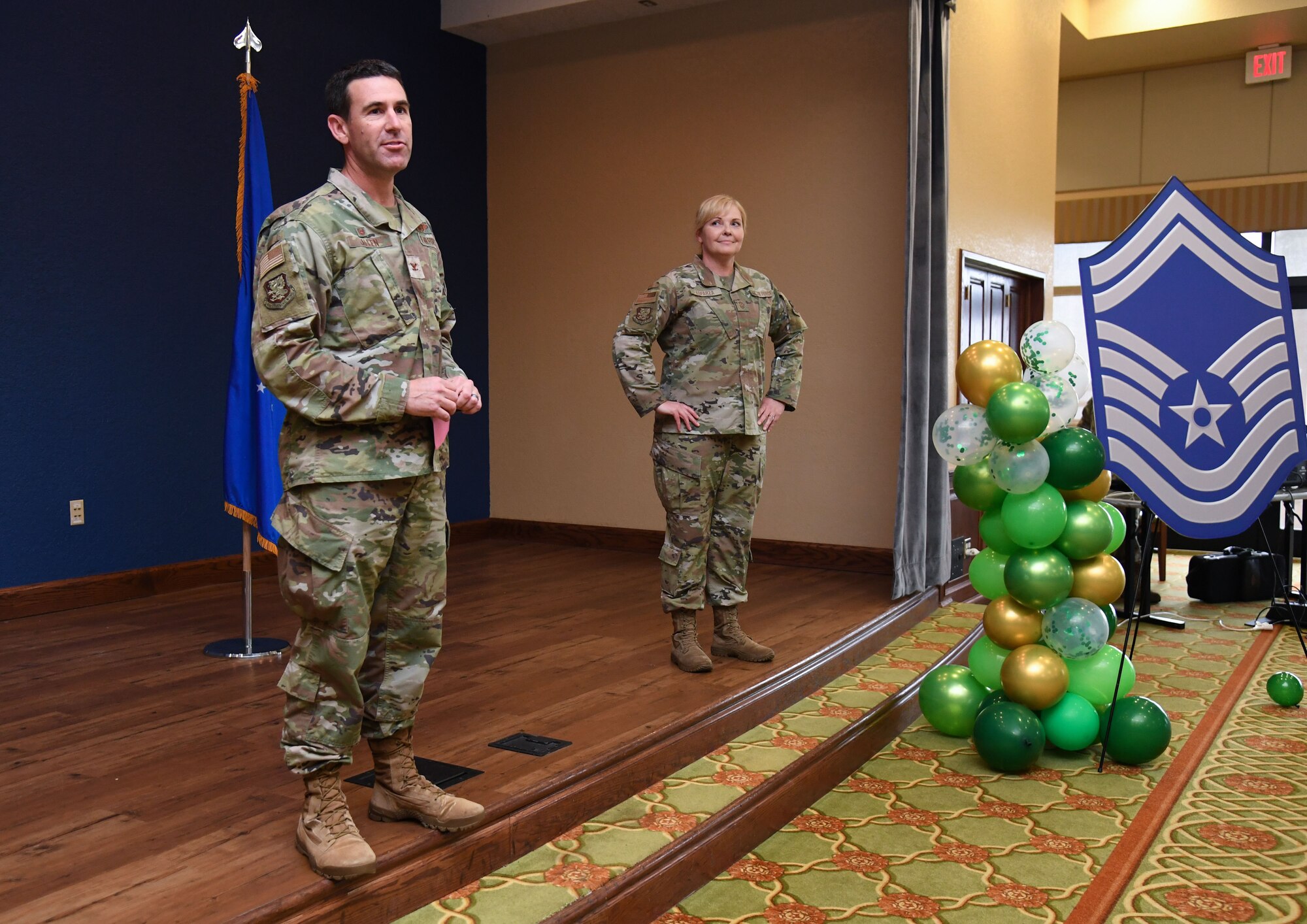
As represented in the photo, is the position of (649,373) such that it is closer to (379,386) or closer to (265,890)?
(379,386)

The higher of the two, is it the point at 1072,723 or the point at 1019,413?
the point at 1019,413

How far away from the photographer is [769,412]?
393cm

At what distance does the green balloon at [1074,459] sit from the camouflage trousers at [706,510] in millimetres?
885

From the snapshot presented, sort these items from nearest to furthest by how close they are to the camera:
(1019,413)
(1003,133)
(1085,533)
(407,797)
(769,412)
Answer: (407,797) < (1019,413) < (1085,533) < (769,412) < (1003,133)

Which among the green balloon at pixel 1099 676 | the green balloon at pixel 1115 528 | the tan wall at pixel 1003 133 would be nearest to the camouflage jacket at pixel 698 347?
the green balloon at pixel 1115 528

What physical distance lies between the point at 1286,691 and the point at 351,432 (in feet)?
12.0

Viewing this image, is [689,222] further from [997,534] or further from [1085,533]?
[1085,533]

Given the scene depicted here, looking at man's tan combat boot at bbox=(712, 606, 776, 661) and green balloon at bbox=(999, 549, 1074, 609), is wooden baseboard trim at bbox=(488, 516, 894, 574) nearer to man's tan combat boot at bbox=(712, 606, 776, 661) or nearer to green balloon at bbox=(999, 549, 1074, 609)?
man's tan combat boot at bbox=(712, 606, 776, 661)

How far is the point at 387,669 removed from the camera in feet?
7.53

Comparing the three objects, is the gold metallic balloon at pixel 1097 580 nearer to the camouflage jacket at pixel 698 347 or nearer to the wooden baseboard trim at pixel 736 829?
the wooden baseboard trim at pixel 736 829

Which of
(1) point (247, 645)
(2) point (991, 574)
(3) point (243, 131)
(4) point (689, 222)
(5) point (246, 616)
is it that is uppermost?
(4) point (689, 222)

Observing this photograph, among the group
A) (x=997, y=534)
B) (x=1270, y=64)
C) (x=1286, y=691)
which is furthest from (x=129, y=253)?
(x=1270, y=64)

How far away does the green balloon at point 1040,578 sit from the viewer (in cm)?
340

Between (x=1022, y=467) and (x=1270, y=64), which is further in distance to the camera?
(x=1270, y=64)
